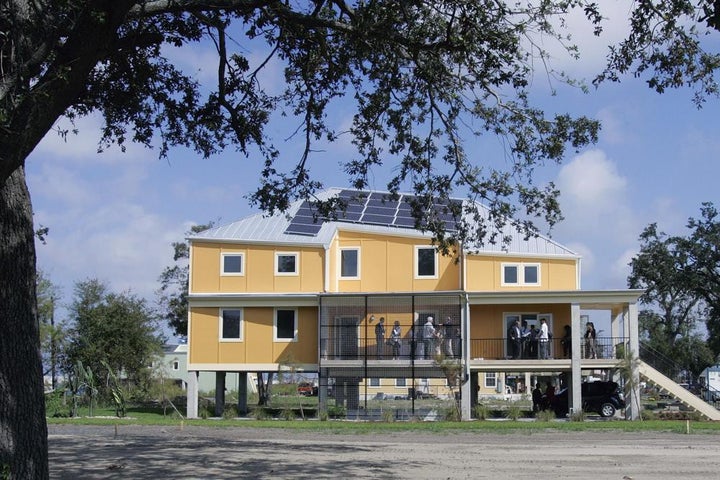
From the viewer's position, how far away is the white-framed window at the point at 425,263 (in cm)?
4241

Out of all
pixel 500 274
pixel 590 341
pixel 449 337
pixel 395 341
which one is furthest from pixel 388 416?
pixel 500 274

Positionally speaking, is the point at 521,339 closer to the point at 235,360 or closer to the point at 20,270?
the point at 235,360

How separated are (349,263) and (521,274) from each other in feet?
26.2

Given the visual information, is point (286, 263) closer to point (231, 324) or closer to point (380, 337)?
point (231, 324)

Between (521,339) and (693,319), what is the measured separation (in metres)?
34.7

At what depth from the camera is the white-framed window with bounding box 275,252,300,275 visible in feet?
140

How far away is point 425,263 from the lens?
4256 centimetres

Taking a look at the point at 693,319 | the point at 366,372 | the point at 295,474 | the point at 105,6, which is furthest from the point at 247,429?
the point at 693,319

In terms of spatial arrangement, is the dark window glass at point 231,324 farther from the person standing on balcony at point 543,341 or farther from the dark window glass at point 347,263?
the person standing on balcony at point 543,341

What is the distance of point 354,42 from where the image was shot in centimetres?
1408

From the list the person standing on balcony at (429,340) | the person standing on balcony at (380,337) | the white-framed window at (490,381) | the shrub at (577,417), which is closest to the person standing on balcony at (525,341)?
the person standing on balcony at (429,340)

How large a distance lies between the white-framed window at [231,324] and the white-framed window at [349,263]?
5.15 meters

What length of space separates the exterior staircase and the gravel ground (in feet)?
33.1

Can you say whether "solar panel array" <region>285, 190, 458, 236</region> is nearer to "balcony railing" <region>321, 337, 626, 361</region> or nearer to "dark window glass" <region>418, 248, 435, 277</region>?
"dark window glass" <region>418, 248, 435, 277</region>
